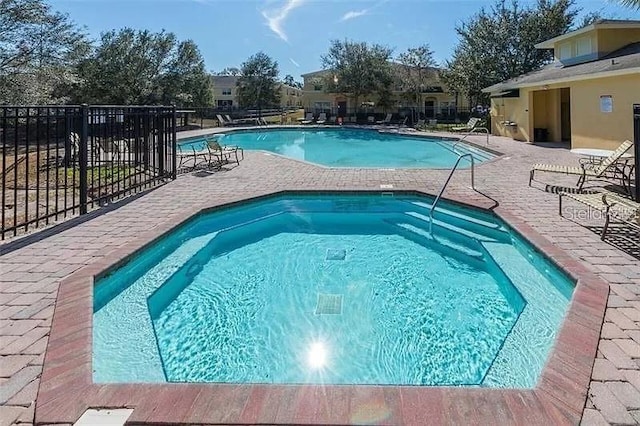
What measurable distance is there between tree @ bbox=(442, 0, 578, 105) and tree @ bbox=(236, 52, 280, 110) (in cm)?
2098

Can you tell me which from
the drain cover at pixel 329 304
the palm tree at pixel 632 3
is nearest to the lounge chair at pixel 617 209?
the drain cover at pixel 329 304

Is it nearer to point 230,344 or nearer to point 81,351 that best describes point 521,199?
point 230,344

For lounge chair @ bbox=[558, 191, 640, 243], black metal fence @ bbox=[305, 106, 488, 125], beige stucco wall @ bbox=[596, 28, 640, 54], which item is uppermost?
black metal fence @ bbox=[305, 106, 488, 125]

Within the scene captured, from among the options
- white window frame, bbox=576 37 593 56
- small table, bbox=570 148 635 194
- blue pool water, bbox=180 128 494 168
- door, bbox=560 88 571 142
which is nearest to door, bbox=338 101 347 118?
blue pool water, bbox=180 128 494 168

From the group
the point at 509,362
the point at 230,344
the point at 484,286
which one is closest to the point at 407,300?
the point at 484,286

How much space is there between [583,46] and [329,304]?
1957cm

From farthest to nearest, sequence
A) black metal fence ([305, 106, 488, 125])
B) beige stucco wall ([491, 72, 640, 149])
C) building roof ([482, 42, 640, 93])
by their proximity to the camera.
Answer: black metal fence ([305, 106, 488, 125]), beige stucco wall ([491, 72, 640, 149]), building roof ([482, 42, 640, 93])

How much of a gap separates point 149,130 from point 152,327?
679 cm

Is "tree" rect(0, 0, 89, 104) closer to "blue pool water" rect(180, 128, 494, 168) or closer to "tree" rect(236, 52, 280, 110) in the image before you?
"blue pool water" rect(180, 128, 494, 168)

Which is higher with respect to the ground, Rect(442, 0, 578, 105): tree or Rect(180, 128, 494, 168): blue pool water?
Rect(442, 0, 578, 105): tree

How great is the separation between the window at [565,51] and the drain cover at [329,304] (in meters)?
20.3

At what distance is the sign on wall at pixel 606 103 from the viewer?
1365cm

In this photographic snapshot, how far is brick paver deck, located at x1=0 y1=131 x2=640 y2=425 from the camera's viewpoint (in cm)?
259

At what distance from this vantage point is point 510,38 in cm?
2669
